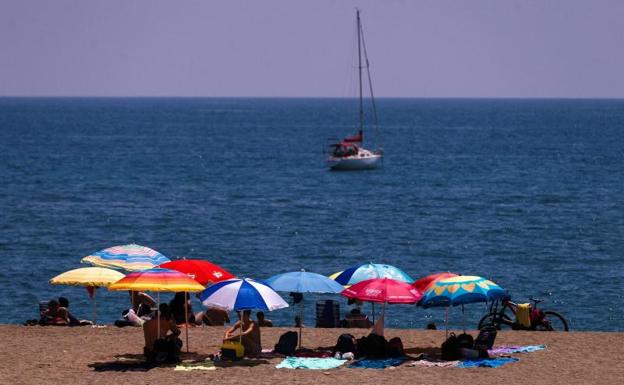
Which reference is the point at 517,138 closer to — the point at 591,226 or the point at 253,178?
the point at 253,178

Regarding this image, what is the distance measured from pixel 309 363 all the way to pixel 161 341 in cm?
263

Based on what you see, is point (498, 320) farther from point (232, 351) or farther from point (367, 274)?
point (232, 351)

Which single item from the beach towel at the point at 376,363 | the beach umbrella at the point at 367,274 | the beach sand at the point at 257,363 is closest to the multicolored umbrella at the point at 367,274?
the beach umbrella at the point at 367,274

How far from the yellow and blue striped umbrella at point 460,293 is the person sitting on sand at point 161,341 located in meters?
4.51

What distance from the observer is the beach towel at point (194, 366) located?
21484mm

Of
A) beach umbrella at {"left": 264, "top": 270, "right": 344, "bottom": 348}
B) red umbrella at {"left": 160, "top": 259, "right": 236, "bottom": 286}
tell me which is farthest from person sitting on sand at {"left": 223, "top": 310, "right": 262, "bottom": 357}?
red umbrella at {"left": 160, "top": 259, "right": 236, "bottom": 286}

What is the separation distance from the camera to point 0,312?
39.0m

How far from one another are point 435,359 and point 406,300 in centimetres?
119

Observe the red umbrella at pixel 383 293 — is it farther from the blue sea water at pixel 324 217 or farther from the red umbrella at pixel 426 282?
the blue sea water at pixel 324 217

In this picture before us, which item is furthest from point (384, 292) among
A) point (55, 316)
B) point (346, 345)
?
point (55, 316)

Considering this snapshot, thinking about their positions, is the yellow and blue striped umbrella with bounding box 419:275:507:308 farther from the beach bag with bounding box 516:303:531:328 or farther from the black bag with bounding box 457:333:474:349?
the beach bag with bounding box 516:303:531:328

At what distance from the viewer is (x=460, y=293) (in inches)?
884

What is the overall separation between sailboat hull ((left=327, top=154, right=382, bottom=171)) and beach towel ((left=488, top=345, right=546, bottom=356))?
80.6 m

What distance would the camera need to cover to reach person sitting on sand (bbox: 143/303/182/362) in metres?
21.9
